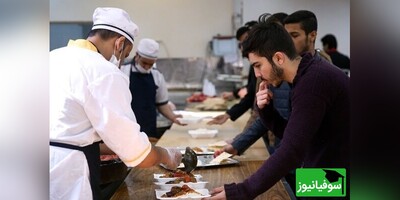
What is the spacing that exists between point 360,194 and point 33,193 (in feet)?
2.50

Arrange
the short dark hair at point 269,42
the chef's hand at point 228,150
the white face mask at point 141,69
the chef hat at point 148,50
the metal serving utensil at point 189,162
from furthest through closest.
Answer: the white face mask at point 141,69
the chef hat at point 148,50
the chef's hand at point 228,150
the metal serving utensil at point 189,162
the short dark hair at point 269,42

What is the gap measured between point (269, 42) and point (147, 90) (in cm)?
201

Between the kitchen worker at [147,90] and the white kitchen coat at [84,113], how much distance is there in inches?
53.0

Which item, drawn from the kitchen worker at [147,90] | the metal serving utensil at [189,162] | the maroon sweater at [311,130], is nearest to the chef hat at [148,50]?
the kitchen worker at [147,90]

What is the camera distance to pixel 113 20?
5.76 feet

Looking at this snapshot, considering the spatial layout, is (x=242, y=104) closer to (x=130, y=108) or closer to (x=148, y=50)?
(x=148, y=50)

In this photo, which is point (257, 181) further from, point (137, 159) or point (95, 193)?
point (95, 193)

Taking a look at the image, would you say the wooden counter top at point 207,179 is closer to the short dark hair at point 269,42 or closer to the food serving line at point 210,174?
the food serving line at point 210,174

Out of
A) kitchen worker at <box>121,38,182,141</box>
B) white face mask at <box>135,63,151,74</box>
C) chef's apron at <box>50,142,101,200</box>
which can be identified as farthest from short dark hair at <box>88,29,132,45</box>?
white face mask at <box>135,63,151,74</box>

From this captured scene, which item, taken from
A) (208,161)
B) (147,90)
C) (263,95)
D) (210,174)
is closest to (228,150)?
(208,161)

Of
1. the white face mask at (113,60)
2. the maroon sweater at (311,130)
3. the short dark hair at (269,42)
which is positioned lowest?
the maroon sweater at (311,130)

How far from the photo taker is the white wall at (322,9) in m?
1.63

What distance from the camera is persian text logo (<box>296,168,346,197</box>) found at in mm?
1660

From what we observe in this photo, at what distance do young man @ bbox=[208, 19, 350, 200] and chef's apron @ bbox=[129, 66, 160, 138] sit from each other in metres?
1.61
